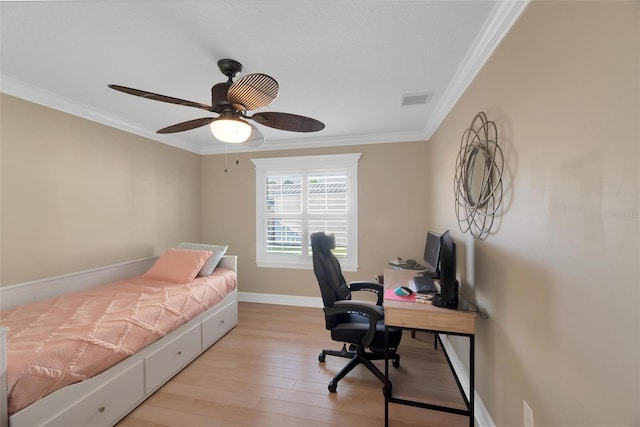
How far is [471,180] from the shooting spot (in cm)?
182

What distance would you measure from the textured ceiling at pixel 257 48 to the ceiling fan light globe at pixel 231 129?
1.56 ft

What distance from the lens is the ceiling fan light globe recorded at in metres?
1.68

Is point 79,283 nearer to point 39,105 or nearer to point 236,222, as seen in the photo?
point 39,105

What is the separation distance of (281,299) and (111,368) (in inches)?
94.3

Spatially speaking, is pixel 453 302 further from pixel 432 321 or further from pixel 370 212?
pixel 370 212

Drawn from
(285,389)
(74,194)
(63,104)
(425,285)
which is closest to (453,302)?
(425,285)

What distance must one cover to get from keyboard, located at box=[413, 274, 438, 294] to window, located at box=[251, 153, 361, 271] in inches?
59.3

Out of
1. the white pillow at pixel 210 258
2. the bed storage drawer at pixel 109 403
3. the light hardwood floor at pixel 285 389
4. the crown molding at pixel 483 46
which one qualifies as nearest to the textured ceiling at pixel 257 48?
the crown molding at pixel 483 46

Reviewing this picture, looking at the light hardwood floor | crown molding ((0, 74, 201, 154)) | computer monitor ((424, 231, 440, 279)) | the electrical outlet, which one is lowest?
the light hardwood floor

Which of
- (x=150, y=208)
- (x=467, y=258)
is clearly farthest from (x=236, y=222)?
(x=467, y=258)

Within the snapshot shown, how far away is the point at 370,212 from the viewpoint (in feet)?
11.8

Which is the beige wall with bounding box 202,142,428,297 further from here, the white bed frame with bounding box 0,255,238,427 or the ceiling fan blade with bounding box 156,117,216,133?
the ceiling fan blade with bounding box 156,117,216,133

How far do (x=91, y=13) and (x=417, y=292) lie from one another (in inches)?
106

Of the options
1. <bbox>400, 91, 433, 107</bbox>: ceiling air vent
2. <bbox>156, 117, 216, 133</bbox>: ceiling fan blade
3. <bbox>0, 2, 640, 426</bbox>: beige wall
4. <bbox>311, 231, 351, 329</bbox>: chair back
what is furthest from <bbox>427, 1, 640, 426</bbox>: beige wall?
<bbox>156, 117, 216, 133</bbox>: ceiling fan blade
